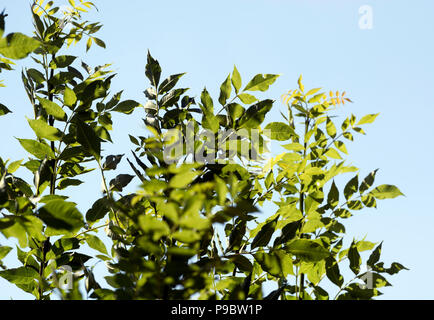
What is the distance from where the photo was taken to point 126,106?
1556mm

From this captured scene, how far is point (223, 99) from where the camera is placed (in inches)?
53.5

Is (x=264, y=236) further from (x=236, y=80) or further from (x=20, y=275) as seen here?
(x=20, y=275)

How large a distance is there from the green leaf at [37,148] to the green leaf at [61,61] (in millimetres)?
437

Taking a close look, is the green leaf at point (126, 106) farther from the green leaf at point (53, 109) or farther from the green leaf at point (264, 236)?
the green leaf at point (264, 236)

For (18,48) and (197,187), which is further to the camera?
(18,48)

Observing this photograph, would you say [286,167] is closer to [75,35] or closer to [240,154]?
[240,154]

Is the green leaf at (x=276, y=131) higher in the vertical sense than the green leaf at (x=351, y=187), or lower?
higher

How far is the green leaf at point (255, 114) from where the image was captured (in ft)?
4.11

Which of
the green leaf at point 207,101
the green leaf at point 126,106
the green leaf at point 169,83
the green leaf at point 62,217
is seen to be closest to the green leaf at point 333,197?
the green leaf at point 207,101

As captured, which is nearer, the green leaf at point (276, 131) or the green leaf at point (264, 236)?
the green leaf at point (264, 236)
